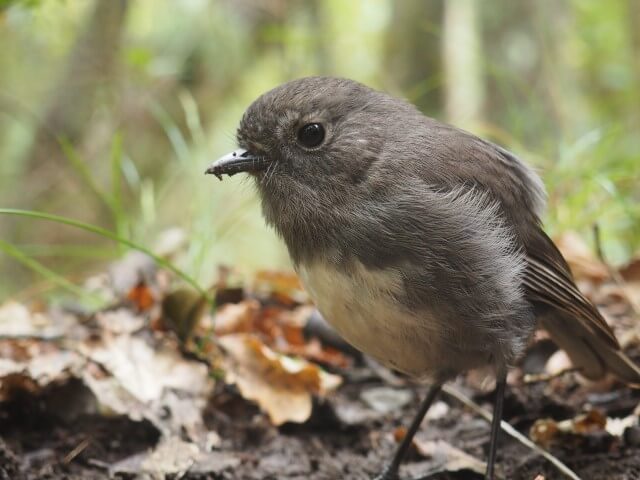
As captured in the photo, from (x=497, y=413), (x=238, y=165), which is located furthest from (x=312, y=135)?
(x=497, y=413)

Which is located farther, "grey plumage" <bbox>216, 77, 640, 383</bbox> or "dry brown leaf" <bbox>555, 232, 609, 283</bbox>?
"dry brown leaf" <bbox>555, 232, 609, 283</bbox>

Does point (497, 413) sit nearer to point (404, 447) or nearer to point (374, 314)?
point (404, 447)

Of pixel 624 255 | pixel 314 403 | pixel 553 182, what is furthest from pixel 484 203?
pixel 624 255

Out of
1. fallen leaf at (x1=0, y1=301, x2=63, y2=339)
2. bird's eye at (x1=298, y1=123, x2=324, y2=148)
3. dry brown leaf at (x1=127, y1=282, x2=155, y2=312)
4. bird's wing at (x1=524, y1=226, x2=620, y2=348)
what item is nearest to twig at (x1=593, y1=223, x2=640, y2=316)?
bird's wing at (x1=524, y1=226, x2=620, y2=348)

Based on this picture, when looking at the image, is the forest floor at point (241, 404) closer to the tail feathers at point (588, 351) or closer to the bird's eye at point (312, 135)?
the tail feathers at point (588, 351)

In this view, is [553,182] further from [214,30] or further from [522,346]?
[214,30]

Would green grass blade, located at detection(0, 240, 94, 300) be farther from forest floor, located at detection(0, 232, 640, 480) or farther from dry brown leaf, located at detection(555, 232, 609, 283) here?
dry brown leaf, located at detection(555, 232, 609, 283)

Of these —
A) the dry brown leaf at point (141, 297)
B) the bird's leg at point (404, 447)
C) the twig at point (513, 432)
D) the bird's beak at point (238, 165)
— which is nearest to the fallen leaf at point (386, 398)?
the twig at point (513, 432)
